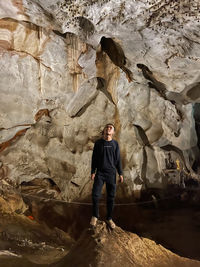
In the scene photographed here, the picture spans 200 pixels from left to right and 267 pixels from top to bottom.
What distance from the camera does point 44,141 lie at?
7734mm

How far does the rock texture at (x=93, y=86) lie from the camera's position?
4555mm

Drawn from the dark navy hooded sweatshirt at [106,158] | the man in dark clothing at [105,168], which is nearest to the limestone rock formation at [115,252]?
the man in dark clothing at [105,168]

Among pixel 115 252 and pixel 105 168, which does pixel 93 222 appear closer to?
pixel 115 252

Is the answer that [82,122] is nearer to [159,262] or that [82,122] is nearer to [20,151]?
[20,151]

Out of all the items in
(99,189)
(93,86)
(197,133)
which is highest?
(93,86)

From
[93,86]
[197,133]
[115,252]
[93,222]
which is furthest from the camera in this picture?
[197,133]

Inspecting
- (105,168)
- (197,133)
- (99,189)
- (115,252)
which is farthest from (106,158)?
(197,133)

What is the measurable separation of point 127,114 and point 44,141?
105 inches

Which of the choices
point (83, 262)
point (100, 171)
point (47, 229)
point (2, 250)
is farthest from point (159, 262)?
point (47, 229)

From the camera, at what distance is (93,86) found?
7.18 meters

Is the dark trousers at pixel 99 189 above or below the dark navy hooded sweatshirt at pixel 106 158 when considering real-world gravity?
below

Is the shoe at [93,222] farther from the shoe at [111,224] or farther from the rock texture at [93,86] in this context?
the rock texture at [93,86]

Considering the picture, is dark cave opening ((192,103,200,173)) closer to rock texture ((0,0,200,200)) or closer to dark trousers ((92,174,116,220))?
rock texture ((0,0,200,200))

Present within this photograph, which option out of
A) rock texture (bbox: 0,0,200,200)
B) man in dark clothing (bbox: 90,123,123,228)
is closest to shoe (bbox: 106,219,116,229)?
man in dark clothing (bbox: 90,123,123,228)
